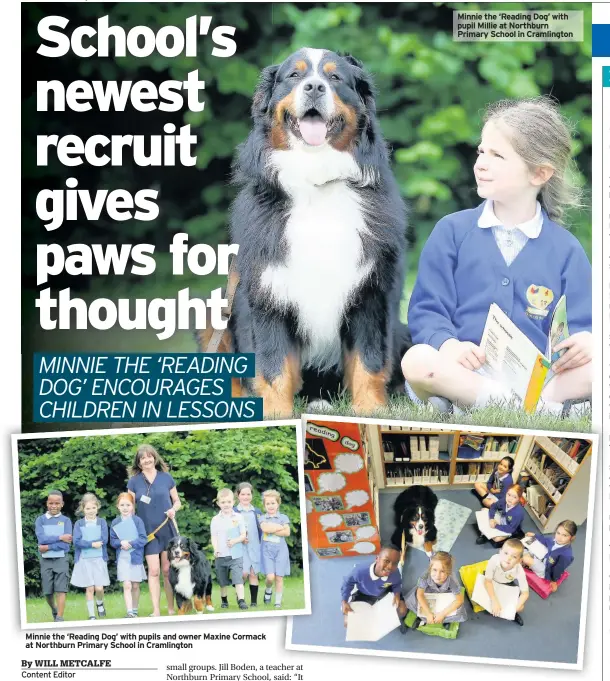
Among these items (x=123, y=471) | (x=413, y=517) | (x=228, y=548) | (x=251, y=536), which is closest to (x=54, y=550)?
(x=123, y=471)

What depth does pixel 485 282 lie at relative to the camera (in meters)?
4.39

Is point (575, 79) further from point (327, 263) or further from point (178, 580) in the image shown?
point (178, 580)

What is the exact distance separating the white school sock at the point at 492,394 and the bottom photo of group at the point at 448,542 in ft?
0.66

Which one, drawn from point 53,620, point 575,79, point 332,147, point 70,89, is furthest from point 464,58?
point 53,620

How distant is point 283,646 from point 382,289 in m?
1.65

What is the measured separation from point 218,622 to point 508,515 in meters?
1.36

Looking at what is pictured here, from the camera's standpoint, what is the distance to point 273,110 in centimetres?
430

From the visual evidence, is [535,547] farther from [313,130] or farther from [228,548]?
[313,130]

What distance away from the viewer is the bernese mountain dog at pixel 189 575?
419 cm

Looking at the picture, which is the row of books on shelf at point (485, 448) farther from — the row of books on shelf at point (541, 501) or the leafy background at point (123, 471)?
the leafy background at point (123, 471)

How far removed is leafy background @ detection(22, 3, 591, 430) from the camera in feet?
14.5

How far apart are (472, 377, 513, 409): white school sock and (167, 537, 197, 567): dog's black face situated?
1.42m

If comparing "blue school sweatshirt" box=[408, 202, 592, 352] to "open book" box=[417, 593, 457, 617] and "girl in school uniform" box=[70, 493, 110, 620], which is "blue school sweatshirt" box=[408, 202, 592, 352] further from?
"girl in school uniform" box=[70, 493, 110, 620]

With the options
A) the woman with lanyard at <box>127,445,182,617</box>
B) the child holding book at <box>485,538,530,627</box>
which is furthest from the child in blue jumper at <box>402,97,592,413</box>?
the woman with lanyard at <box>127,445,182,617</box>
